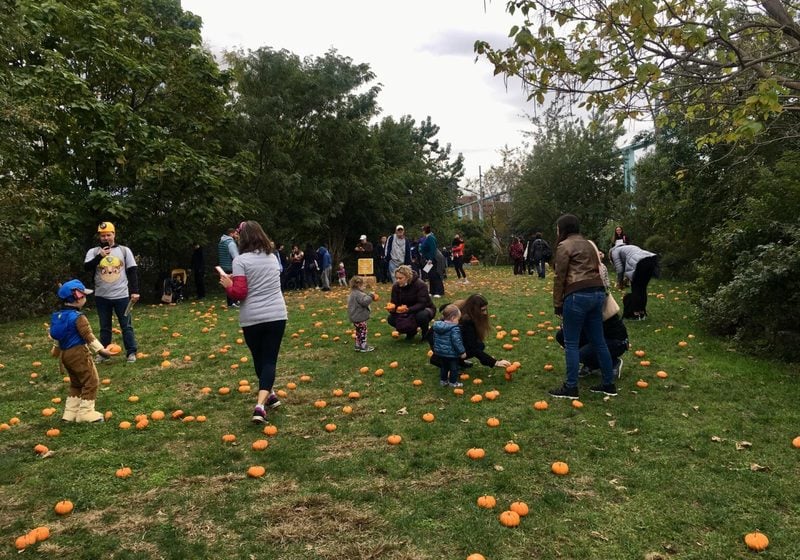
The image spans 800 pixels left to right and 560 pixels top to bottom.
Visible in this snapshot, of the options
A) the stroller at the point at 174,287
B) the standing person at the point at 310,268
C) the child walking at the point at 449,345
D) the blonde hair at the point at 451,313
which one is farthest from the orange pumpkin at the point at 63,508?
the standing person at the point at 310,268

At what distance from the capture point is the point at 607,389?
19.8 feet

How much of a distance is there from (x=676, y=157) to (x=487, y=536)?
17130mm

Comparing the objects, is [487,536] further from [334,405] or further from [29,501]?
[29,501]

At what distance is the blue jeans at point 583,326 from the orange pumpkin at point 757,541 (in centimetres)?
276

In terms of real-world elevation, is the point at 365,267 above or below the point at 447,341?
above

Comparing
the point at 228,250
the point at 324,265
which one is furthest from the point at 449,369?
the point at 324,265

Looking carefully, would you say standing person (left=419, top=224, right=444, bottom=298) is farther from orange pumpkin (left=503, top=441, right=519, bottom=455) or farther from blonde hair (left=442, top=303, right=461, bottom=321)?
orange pumpkin (left=503, top=441, right=519, bottom=455)

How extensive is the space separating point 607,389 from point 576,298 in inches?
49.2

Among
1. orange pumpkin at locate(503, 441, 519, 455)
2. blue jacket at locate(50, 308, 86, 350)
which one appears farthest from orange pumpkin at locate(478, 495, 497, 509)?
blue jacket at locate(50, 308, 86, 350)

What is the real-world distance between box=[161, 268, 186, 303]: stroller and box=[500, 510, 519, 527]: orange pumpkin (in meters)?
15.5

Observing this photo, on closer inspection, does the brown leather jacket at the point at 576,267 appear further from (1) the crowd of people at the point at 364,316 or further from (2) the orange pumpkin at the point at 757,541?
(2) the orange pumpkin at the point at 757,541

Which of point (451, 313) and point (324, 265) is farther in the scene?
point (324, 265)

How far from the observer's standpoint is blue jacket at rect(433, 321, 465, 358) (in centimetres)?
638

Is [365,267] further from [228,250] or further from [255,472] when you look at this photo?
[255,472]
